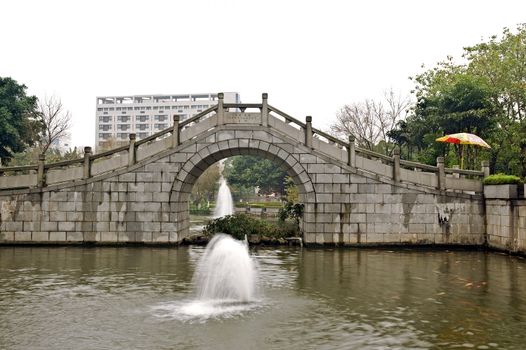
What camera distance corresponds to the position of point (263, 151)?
1808 cm

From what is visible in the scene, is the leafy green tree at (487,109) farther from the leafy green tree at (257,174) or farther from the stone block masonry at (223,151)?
the leafy green tree at (257,174)

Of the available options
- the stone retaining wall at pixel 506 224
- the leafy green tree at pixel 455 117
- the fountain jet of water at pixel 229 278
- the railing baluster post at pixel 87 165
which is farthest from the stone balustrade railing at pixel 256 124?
the fountain jet of water at pixel 229 278

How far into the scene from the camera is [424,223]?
17.5m

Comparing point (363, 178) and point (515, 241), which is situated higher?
point (363, 178)

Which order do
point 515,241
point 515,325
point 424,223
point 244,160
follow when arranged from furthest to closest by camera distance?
point 244,160, point 424,223, point 515,241, point 515,325

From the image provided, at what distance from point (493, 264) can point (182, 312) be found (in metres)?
9.83

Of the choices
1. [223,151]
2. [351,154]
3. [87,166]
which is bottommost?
[87,166]

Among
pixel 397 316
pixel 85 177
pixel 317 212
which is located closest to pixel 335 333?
pixel 397 316

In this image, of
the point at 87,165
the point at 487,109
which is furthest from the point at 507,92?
the point at 87,165

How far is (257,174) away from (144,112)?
51397 mm

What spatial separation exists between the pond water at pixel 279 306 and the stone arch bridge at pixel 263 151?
3.40 metres

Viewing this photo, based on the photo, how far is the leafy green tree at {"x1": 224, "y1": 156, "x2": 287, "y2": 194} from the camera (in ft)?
177

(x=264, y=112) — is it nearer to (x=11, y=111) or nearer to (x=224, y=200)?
(x=11, y=111)

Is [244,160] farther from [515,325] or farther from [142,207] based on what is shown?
[515,325]
